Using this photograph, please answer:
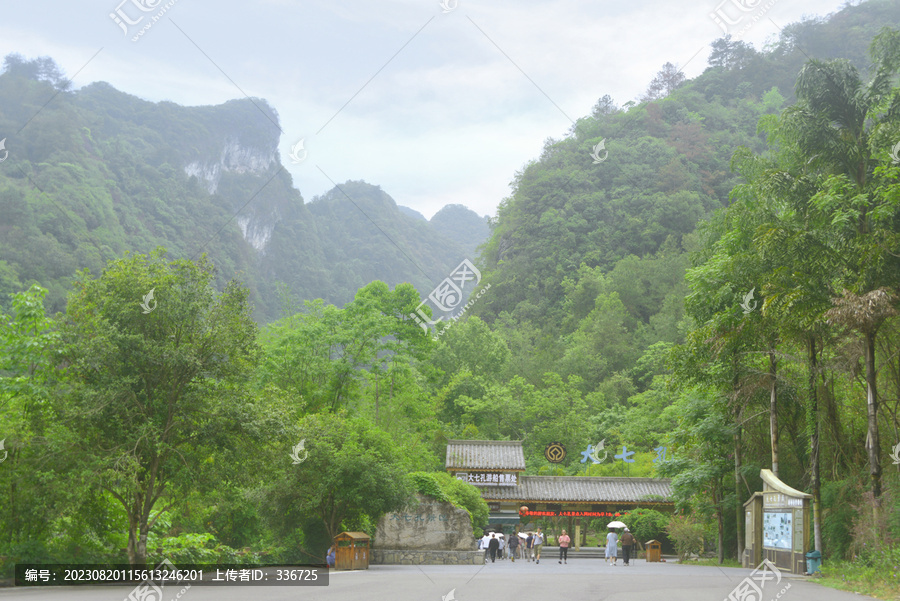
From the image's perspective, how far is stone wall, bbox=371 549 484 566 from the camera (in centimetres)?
2136

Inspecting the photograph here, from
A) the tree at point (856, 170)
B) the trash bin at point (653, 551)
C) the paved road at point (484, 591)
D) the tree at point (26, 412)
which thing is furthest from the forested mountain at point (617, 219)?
the tree at point (26, 412)

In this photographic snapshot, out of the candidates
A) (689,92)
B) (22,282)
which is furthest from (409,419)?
(689,92)

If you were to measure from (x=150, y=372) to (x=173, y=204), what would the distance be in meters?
73.2

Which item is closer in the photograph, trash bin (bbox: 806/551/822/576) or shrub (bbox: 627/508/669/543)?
trash bin (bbox: 806/551/822/576)

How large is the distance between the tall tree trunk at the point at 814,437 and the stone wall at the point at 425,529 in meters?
10.9

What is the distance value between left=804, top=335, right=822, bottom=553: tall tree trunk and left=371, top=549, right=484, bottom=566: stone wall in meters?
10.1

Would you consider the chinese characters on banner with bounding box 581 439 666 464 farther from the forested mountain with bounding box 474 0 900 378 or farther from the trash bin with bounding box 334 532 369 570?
the trash bin with bounding box 334 532 369 570

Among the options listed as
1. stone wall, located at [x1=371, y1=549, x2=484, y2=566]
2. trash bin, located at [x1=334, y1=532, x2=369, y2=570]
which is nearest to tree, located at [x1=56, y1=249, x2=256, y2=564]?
trash bin, located at [x1=334, y1=532, x2=369, y2=570]

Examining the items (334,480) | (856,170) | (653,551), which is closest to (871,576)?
(856,170)

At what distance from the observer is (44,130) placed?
70.7 metres

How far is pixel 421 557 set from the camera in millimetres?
21359

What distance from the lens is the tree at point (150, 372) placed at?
12.8 m

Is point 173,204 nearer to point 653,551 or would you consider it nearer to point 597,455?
point 597,455

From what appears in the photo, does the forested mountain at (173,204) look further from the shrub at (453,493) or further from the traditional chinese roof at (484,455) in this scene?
the shrub at (453,493)
